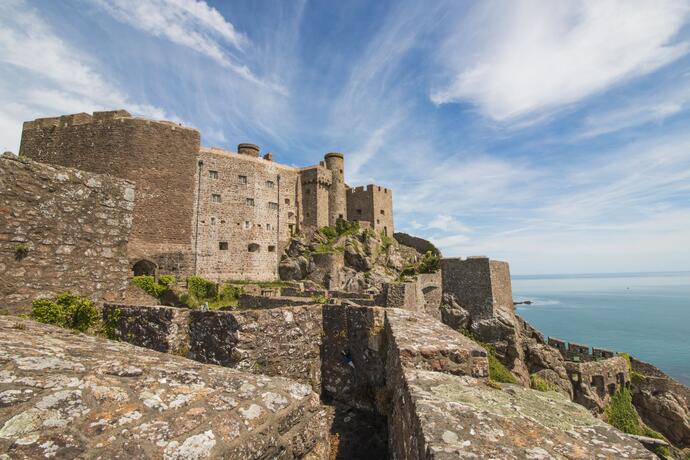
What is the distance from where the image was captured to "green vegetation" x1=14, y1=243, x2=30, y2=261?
4504 mm

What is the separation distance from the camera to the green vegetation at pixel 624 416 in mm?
21625

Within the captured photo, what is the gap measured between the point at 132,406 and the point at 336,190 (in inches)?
1760

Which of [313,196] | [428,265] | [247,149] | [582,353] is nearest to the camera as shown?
[582,353]

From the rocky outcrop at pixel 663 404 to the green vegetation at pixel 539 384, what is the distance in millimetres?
8863

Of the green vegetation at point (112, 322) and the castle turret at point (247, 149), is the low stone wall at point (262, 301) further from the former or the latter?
the castle turret at point (247, 149)

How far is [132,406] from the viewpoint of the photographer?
2.18 m

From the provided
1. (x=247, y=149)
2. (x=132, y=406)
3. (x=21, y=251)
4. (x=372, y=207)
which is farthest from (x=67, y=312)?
(x=372, y=207)

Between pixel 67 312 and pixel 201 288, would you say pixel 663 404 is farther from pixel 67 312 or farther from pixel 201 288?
pixel 201 288

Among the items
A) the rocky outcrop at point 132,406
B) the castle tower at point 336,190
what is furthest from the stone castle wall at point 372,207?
the rocky outcrop at point 132,406

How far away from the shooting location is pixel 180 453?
A: 6.59 feet

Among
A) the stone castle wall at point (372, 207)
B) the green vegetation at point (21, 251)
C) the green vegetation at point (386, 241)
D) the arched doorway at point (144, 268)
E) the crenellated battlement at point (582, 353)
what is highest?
the stone castle wall at point (372, 207)

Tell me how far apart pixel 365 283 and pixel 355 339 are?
29.7m

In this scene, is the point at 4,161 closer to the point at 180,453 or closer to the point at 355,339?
the point at 180,453

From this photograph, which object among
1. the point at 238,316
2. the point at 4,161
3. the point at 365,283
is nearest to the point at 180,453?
the point at 238,316
